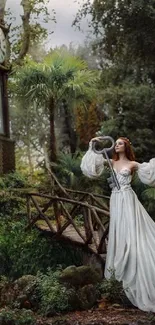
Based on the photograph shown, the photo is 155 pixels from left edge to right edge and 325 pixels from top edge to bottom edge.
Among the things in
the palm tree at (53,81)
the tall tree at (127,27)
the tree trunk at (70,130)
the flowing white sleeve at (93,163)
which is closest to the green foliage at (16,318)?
the flowing white sleeve at (93,163)

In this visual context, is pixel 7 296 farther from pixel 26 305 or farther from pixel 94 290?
pixel 94 290

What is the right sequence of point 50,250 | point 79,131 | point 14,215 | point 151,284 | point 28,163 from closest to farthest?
point 151,284 → point 50,250 → point 14,215 → point 79,131 → point 28,163

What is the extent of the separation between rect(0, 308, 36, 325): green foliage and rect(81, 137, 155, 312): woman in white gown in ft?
4.00

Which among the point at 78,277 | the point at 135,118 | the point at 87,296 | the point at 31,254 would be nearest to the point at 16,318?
the point at 87,296

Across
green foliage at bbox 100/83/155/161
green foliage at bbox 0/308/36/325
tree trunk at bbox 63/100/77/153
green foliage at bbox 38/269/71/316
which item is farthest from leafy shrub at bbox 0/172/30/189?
tree trunk at bbox 63/100/77/153

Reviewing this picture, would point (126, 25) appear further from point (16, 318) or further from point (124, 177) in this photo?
point (16, 318)

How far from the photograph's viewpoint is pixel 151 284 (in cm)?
730

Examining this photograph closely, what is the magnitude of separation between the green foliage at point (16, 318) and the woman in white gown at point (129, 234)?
4.00ft

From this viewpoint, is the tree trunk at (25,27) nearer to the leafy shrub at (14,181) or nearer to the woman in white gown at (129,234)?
the leafy shrub at (14,181)

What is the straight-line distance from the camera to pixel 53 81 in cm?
1744

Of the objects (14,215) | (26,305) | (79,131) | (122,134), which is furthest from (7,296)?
(79,131)

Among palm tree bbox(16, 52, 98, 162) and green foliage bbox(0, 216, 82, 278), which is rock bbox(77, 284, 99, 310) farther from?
palm tree bbox(16, 52, 98, 162)

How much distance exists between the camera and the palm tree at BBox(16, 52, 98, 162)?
1744 cm

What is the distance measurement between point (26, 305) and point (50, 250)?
3.17 meters
